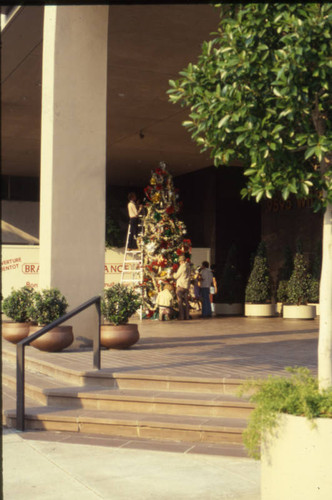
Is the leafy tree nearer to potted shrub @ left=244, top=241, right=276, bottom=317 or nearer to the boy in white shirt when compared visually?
the boy in white shirt

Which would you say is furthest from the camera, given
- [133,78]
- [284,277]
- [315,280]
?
[284,277]

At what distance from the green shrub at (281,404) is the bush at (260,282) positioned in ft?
43.3

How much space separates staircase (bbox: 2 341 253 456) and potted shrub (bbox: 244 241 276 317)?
10397 mm

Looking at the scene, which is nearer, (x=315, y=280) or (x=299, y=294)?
(x=299, y=294)

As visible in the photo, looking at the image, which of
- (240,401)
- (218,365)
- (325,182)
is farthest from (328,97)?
(218,365)

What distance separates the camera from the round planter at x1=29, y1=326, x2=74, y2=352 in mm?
9289

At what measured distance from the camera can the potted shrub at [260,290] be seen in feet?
57.0

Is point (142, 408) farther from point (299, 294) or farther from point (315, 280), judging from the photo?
point (315, 280)

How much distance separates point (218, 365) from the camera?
780 cm

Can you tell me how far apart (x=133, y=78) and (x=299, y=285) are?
6.89 meters

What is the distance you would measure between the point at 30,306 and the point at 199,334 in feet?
11.4

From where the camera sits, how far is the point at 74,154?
1009cm

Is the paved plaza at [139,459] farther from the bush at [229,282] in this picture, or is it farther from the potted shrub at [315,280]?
the bush at [229,282]

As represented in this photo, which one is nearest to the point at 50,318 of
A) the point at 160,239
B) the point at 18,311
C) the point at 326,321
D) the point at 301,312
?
the point at 18,311
